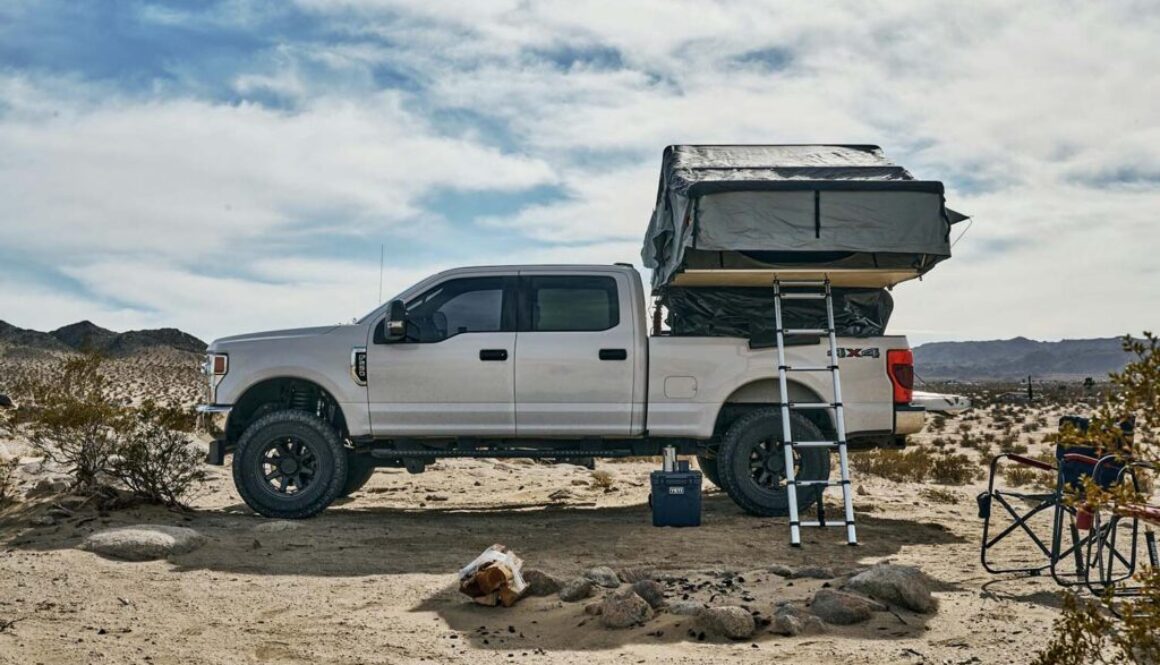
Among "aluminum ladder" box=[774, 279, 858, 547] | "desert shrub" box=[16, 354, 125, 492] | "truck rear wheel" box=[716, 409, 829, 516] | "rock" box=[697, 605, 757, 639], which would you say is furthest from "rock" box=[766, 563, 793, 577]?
"desert shrub" box=[16, 354, 125, 492]

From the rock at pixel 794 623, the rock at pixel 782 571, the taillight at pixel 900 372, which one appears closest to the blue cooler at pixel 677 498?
the taillight at pixel 900 372

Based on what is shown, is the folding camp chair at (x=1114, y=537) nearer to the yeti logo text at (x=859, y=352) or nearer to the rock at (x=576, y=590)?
the yeti logo text at (x=859, y=352)

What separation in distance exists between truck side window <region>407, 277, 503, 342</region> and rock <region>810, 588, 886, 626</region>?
4749 mm

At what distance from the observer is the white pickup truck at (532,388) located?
1024 cm

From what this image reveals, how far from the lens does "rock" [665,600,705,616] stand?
6.30 meters

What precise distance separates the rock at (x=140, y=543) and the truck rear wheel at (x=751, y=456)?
4.64 metres

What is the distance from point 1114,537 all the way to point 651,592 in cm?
307

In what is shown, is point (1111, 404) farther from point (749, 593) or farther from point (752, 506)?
point (752, 506)

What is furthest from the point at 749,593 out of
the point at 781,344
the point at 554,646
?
the point at 781,344

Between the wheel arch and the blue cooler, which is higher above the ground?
the wheel arch

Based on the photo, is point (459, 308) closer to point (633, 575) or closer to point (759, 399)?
point (759, 399)

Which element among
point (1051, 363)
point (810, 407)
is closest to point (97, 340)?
point (810, 407)

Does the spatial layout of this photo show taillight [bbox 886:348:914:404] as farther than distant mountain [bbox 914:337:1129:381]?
No

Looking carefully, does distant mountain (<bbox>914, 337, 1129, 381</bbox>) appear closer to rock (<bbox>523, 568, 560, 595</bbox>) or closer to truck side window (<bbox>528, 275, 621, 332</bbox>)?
truck side window (<bbox>528, 275, 621, 332</bbox>)
